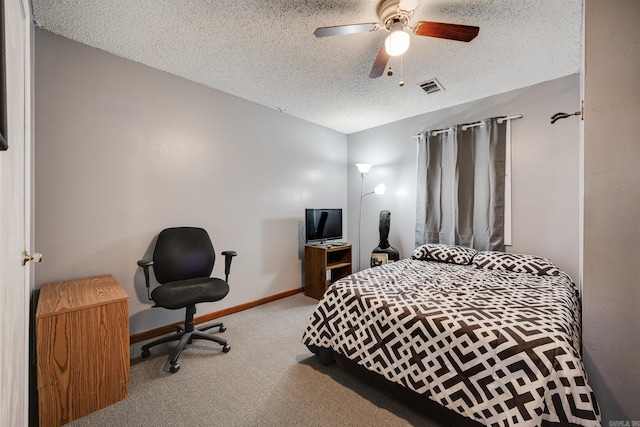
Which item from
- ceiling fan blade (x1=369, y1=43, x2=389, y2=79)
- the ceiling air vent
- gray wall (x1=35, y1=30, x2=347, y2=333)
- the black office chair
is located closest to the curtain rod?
the ceiling air vent

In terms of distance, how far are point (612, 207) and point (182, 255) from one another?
2.90m

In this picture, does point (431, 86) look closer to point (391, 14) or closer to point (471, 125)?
point (471, 125)

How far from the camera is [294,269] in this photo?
382 centimetres

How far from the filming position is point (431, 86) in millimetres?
2865

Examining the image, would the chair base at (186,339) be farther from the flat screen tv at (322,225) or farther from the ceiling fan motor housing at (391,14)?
the ceiling fan motor housing at (391,14)

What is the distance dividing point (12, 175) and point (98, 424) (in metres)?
1.47

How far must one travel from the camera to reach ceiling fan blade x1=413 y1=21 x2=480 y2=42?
160cm

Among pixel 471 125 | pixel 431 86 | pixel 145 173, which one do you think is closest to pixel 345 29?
pixel 431 86

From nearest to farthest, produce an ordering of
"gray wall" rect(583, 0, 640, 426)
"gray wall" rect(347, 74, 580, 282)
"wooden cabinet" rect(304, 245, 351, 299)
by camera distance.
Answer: "gray wall" rect(583, 0, 640, 426) → "gray wall" rect(347, 74, 580, 282) → "wooden cabinet" rect(304, 245, 351, 299)

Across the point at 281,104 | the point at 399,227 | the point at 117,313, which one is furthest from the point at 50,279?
the point at 399,227

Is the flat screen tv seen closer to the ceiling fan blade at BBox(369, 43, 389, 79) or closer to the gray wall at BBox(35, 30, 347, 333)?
the gray wall at BBox(35, 30, 347, 333)

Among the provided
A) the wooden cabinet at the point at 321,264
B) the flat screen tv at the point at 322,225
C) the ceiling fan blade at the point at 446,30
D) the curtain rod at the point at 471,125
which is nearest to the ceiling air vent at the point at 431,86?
the curtain rod at the point at 471,125

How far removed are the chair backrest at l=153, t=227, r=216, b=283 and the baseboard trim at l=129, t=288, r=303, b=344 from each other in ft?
1.83

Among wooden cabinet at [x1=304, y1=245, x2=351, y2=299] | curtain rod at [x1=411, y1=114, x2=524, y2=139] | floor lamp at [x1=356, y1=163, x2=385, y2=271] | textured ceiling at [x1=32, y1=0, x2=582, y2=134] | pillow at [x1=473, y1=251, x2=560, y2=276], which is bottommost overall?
wooden cabinet at [x1=304, y1=245, x2=351, y2=299]
